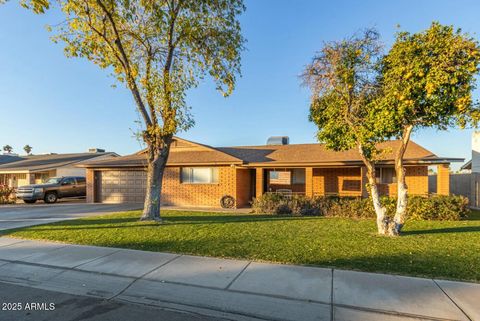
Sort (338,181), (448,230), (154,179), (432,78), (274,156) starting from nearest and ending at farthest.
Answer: (432,78) → (448,230) → (154,179) → (338,181) → (274,156)

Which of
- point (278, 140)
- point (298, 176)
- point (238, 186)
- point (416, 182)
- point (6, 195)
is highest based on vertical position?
point (278, 140)

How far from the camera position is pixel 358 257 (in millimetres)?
6254

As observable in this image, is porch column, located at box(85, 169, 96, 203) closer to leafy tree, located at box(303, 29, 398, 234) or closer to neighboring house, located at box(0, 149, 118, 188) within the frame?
neighboring house, located at box(0, 149, 118, 188)

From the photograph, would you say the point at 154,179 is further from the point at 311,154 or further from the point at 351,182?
the point at 351,182

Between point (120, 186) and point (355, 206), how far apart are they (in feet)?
47.8

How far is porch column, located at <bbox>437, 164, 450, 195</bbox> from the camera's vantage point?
527 inches

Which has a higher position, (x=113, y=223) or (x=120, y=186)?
(x=120, y=186)

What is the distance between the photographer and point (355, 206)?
1262 cm

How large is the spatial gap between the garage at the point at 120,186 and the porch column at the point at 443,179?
16.3 meters

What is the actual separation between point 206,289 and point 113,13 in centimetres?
952

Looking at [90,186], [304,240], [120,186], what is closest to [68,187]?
[90,186]

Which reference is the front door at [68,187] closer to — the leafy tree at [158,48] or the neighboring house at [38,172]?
the neighboring house at [38,172]

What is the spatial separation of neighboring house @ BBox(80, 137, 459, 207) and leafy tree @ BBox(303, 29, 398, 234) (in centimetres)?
602

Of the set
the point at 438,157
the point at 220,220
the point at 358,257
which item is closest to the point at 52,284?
the point at 358,257
